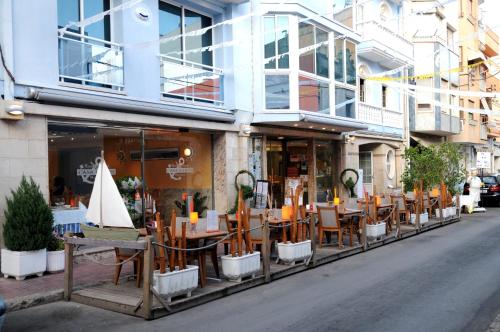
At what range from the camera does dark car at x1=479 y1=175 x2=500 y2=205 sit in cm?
2367

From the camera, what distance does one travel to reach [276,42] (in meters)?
14.6

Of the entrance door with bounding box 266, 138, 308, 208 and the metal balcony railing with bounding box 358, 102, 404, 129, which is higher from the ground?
the metal balcony railing with bounding box 358, 102, 404, 129

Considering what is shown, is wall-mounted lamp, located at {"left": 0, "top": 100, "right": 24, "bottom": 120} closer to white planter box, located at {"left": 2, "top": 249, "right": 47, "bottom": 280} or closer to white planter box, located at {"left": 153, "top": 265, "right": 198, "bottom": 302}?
white planter box, located at {"left": 2, "top": 249, "right": 47, "bottom": 280}

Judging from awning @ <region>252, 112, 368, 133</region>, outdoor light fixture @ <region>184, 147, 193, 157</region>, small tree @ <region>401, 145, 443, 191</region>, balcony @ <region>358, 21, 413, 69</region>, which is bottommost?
small tree @ <region>401, 145, 443, 191</region>

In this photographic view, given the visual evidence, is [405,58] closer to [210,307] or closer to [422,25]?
[422,25]

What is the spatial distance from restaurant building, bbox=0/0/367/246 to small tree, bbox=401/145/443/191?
3.30 metres

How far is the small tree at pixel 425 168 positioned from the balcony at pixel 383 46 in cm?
425

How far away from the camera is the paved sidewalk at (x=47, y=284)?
271 inches

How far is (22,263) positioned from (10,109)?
2489 millimetres

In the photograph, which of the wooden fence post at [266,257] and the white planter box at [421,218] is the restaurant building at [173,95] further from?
the wooden fence post at [266,257]

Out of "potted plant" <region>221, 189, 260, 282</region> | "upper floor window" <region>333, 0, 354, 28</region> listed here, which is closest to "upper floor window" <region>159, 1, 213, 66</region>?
"potted plant" <region>221, 189, 260, 282</region>

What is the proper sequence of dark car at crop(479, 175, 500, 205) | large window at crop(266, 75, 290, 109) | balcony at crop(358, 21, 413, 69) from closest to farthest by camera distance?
large window at crop(266, 75, 290, 109) → balcony at crop(358, 21, 413, 69) → dark car at crop(479, 175, 500, 205)

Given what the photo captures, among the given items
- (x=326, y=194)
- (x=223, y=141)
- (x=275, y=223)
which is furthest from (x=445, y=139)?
(x=275, y=223)

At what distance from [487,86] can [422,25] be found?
16686 mm
